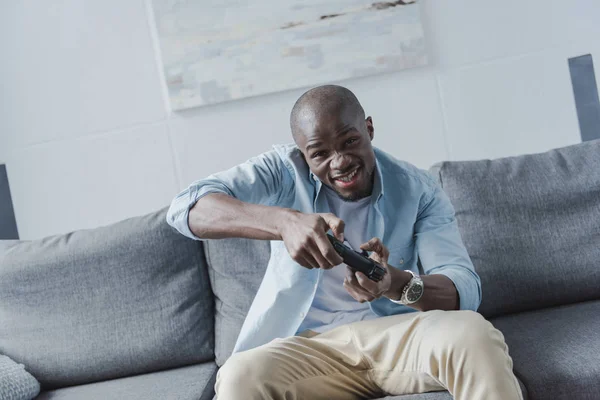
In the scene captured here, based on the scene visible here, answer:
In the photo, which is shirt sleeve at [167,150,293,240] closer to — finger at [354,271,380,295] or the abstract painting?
finger at [354,271,380,295]

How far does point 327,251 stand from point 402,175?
691 mm

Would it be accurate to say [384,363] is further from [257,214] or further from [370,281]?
[257,214]

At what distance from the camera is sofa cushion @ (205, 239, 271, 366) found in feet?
8.00

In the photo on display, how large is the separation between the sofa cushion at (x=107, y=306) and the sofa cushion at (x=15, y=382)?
0.08m

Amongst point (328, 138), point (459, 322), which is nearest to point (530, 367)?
point (459, 322)

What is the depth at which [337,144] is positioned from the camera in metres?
1.94

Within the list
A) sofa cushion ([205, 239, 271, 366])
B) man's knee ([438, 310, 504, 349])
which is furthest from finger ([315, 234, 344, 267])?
sofa cushion ([205, 239, 271, 366])

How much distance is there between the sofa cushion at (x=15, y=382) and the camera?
2201 millimetres

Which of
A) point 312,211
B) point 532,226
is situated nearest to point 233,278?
point 312,211

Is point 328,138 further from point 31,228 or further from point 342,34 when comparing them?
point 31,228

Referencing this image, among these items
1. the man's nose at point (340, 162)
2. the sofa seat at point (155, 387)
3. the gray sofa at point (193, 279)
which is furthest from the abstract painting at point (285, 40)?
the sofa seat at point (155, 387)

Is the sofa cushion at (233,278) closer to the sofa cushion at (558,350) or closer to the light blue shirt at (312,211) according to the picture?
the light blue shirt at (312,211)

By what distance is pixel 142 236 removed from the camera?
249 cm

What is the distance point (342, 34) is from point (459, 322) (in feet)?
5.21
